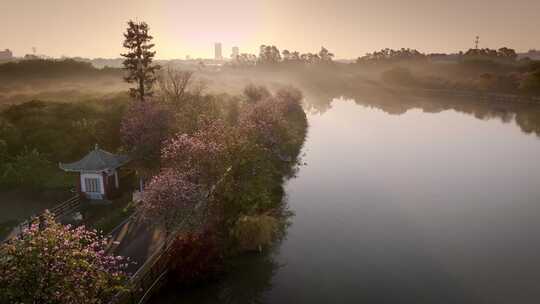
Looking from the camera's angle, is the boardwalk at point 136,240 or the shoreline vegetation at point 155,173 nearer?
the shoreline vegetation at point 155,173

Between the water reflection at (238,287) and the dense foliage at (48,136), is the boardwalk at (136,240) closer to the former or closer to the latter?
the water reflection at (238,287)

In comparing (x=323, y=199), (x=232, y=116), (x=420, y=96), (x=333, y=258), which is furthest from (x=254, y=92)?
(x=420, y=96)

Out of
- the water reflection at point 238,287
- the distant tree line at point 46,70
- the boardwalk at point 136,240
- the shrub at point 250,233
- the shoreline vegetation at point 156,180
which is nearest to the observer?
the shoreline vegetation at point 156,180

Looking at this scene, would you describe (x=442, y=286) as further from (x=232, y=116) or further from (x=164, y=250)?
(x=232, y=116)

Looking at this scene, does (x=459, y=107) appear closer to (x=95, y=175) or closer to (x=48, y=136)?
(x=48, y=136)

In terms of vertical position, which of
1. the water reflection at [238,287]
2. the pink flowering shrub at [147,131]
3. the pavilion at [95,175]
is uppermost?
the pink flowering shrub at [147,131]

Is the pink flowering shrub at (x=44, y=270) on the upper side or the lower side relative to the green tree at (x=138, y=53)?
lower

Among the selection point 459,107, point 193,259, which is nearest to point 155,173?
point 193,259

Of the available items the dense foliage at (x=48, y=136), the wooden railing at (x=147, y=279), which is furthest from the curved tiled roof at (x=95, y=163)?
the wooden railing at (x=147, y=279)

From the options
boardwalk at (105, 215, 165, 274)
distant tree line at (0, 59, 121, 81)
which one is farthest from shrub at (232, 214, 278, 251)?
distant tree line at (0, 59, 121, 81)
